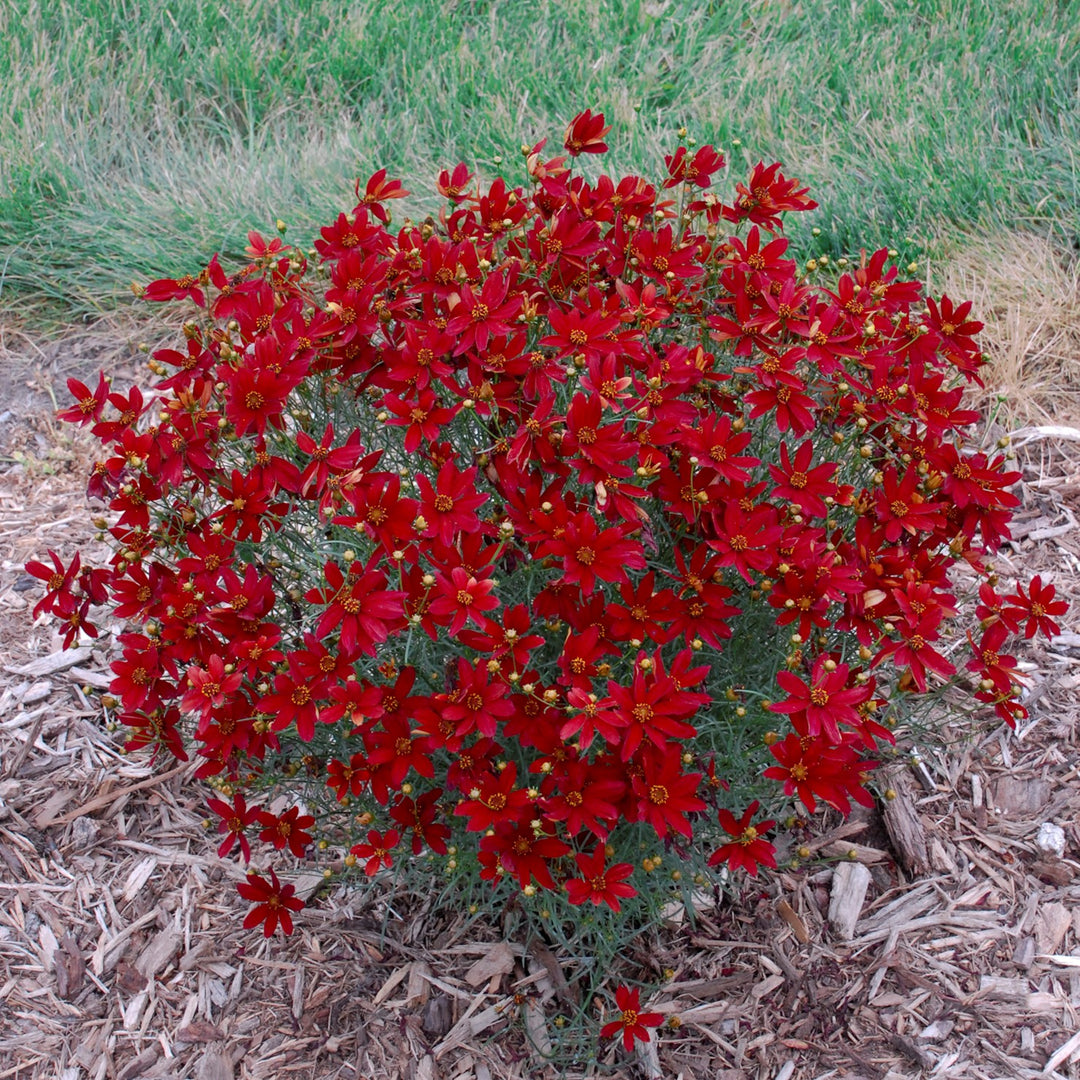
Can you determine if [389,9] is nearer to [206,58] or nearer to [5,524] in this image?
[206,58]

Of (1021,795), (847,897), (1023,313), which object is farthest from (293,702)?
(1023,313)

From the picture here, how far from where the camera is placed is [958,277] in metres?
4.72

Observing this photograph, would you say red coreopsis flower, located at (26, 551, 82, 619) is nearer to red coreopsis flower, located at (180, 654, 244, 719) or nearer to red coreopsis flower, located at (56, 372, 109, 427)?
red coreopsis flower, located at (56, 372, 109, 427)

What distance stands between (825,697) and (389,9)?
590 centimetres

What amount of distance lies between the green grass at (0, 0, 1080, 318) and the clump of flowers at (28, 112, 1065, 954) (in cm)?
270

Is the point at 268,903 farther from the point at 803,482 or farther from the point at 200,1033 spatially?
the point at 803,482

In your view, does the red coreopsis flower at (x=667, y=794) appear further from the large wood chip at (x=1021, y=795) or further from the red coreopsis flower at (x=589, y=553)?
the large wood chip at (x=1021, y=795)

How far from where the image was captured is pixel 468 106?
5969mm

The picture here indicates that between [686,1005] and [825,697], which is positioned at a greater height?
[825,697]

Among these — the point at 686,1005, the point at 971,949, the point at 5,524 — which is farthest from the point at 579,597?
the point at 5,524

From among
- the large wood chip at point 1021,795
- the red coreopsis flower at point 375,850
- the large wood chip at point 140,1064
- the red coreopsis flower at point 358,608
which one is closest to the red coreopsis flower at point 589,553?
the red coreopsis flower at point 358,608

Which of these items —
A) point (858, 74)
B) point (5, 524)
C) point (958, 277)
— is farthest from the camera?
point (858, 74)

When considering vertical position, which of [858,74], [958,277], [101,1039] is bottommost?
[101,1039]

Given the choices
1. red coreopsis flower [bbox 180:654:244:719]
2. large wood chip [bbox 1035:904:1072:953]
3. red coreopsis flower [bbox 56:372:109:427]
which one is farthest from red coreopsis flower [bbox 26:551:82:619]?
large wood chip [bbox 1035:904:1072:953]
